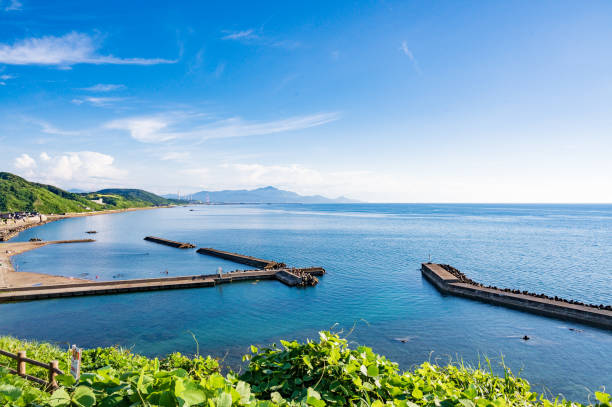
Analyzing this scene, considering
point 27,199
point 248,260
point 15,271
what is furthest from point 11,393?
point 27,199

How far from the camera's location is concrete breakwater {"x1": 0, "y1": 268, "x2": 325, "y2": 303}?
3478 centimetres

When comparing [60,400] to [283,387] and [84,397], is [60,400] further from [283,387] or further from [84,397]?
[283,387]

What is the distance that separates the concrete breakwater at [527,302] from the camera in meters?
29.1

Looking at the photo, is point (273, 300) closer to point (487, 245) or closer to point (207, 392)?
point (207, 392)

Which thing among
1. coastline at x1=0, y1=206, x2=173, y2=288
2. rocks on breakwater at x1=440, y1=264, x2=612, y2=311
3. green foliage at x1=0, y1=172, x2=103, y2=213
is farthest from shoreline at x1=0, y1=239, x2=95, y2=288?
green foliage at x1=0, y1=172, x2=103, y2=213

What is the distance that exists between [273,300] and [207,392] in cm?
3483

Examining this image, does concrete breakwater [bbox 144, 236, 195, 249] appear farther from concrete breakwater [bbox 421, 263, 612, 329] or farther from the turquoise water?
concrete breakwater [bbox 421, 263, 612, 329]

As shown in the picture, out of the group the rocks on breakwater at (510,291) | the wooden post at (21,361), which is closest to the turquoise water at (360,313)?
the rocks on breakwater at (510,291)

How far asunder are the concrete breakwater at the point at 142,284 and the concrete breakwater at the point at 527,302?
1770 centimetres

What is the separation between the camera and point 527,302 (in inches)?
1282

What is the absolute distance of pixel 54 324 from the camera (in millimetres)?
27734

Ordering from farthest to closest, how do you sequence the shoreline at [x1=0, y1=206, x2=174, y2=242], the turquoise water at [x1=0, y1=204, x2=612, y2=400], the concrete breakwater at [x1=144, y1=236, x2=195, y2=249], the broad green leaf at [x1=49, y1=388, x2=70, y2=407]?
1. the shoreline at [x1=0, y1=206, x2=174, y2=242]
2. the concrete breakwater at [x1=144, y1=236, x2=195, y2=249]
3. the turquoise water at [x1=0, y1=204, x2=612, y2=400]
4. the broad green leaf at [x1=49, y1=388, x2=70, y2=407]

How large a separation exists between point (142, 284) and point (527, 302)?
146 feet

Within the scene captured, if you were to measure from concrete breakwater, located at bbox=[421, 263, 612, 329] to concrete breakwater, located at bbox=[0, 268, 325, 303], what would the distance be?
17703 mm
